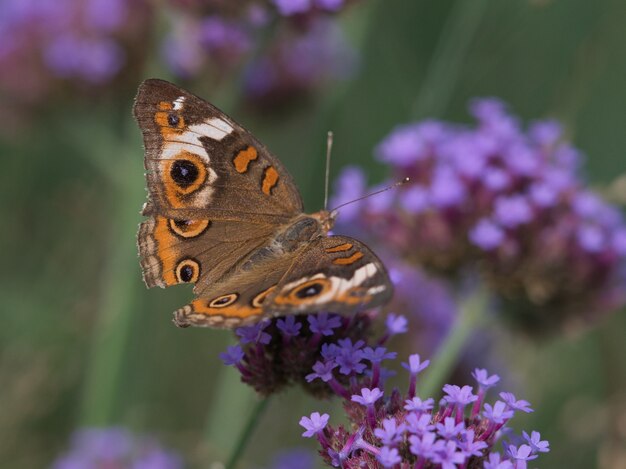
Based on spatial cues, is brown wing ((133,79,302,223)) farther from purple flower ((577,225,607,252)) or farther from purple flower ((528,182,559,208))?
purple flower ((577,225,607,252))

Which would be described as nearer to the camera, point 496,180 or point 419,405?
point 419,405

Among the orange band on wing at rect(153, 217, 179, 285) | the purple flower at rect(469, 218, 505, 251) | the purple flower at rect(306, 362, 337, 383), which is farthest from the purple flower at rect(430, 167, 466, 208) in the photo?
the purple flower at rect(306, 362, 337, 383)

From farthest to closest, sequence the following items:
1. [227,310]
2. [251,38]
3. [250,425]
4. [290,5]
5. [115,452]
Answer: [115,452] < [251,38] < [290,5] < [250,425] < [227,310]

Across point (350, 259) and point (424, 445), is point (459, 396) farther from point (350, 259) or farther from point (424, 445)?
point (350, 259)

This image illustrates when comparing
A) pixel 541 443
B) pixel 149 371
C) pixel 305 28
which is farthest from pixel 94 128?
pixel 541 443

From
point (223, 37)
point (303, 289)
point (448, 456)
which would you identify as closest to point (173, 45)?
point (223, 37)

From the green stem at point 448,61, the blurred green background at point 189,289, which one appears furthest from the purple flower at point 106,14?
the green stem at point 448,61

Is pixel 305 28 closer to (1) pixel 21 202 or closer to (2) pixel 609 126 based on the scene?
(2) pixel 609 126
